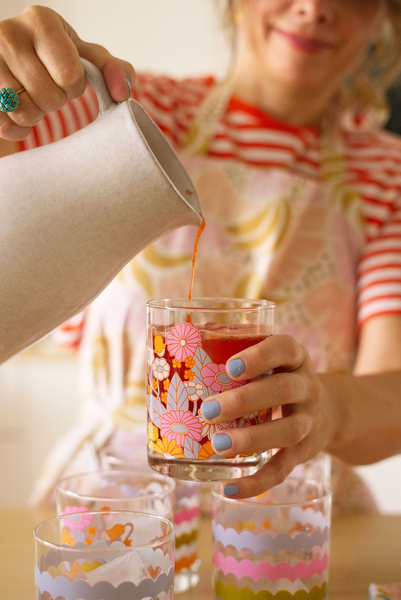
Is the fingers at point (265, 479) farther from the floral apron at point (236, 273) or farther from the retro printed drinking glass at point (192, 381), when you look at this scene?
the floral apron at point (236, 273)

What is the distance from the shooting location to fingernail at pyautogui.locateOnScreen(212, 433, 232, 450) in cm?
56

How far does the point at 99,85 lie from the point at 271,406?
1.15 feet

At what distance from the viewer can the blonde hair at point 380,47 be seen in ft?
4.53

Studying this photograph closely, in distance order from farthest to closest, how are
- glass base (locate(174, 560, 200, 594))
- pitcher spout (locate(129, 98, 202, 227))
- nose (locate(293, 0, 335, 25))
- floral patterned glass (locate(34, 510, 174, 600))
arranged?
1. nose (locate(293, 0, 335, 25))
2. glass base (locate(174, 560, 200, 594))
3. pitcher spout (locate(129, 98, 202, 227))
4. floral patterned glass (locate(34, 510, 174, 600))

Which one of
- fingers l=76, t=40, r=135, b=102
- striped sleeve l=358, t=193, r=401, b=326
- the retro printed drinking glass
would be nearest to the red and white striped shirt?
striped sleeve l=358, t=193, r=401, b=326

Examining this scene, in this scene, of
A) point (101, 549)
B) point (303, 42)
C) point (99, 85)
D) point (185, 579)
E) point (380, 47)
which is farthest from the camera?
point (380, 47)

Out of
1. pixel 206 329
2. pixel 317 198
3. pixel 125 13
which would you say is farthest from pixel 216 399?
pixel 125 13

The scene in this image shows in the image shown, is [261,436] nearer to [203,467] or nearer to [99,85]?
[203,467]

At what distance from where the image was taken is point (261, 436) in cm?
58

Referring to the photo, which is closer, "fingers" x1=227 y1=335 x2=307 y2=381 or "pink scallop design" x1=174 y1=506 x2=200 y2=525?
"fingers" x1=227 y1=335 x2=307 y2=381

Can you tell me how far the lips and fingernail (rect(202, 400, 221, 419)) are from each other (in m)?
0.90

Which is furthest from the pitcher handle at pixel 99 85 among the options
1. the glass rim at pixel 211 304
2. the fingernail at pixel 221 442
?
the fingernail at pixel 221 442

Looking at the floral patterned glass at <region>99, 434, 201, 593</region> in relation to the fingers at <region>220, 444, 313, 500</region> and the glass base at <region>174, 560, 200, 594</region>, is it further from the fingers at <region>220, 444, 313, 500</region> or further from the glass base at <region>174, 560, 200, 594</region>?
the fingers at <region>220, 444, 313, 500</region>

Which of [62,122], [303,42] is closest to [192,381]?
[62,122]
